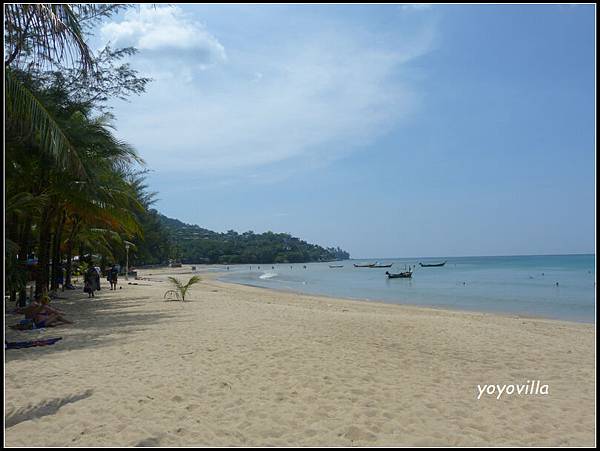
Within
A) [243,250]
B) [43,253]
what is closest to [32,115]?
[43,253]

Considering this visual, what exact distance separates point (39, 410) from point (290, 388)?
7.67ft

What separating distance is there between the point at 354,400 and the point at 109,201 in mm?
10745

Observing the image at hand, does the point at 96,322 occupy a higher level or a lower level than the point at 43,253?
lower

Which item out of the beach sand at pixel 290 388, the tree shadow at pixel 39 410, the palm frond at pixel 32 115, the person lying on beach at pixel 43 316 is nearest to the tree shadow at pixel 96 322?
the beach sand at pixel 290 388

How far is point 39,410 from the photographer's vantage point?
404cm

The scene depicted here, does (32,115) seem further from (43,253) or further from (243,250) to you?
(243,250)

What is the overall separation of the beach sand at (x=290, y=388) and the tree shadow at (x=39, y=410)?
12mm

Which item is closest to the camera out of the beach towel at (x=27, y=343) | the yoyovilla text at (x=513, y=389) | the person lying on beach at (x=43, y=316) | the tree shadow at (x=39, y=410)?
the tree shadow at (x=39, y=410)

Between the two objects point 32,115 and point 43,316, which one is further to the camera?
point 43,316

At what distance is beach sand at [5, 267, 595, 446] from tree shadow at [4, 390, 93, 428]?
0.01m

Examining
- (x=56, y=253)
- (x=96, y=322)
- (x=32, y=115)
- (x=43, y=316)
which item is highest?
(x=32, y=115)

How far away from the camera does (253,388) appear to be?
4688 mm

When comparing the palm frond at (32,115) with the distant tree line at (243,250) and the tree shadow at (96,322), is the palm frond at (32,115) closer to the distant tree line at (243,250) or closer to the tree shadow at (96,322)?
the tree shadow at (96,322)

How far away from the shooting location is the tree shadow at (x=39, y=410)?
381cm
